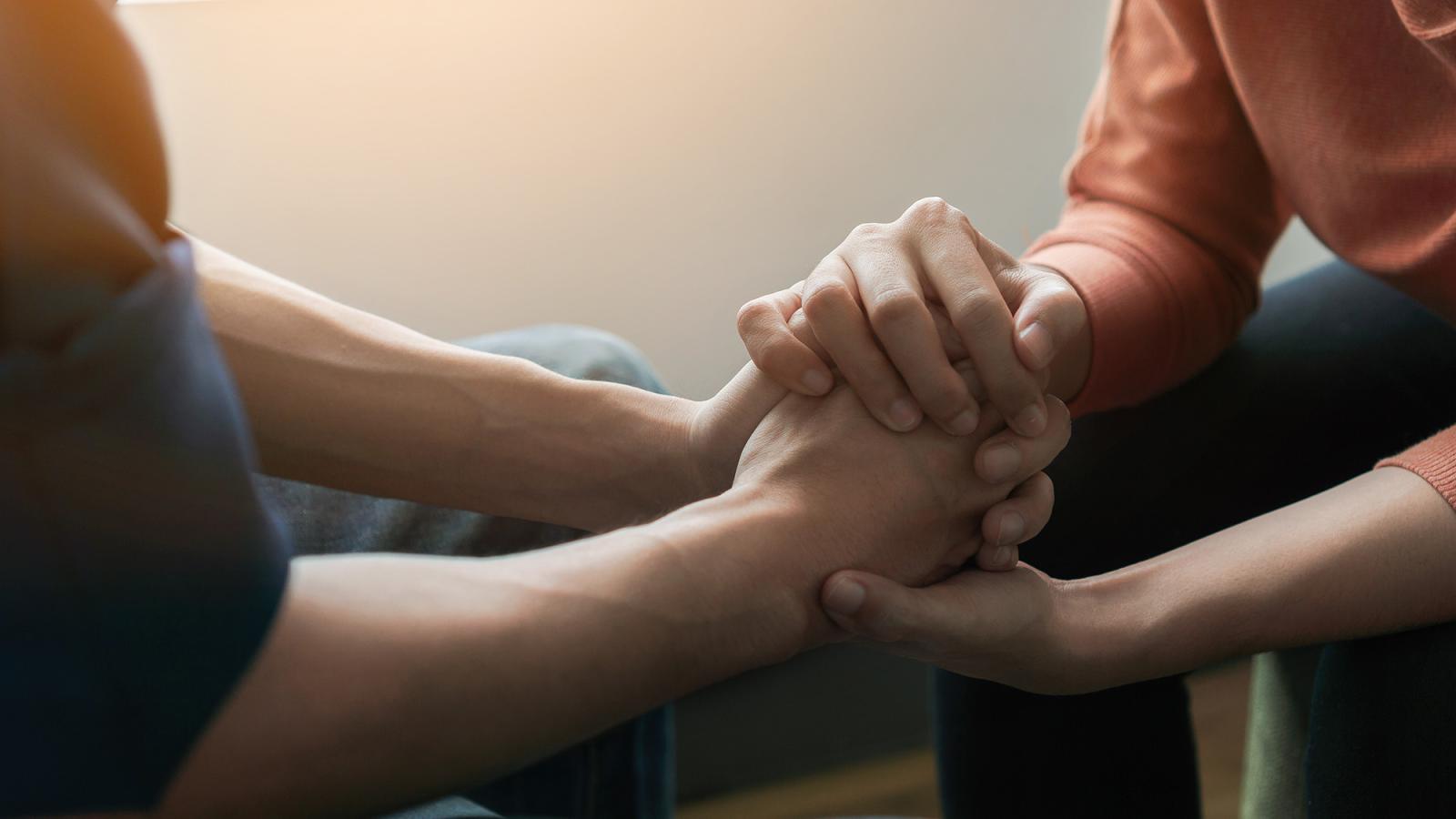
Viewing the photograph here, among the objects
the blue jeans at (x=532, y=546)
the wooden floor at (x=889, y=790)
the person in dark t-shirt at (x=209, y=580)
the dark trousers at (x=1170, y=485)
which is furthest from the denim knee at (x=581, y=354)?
the wooden floor at (x=889, y=790)

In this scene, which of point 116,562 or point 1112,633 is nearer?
point 116,562

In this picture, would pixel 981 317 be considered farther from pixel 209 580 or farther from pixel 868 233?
pixel 209 580

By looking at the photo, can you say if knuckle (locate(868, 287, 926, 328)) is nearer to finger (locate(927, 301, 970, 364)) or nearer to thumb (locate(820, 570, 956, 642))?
finger (locate(927, 301, 970, 364))

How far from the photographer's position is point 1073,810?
893 mm

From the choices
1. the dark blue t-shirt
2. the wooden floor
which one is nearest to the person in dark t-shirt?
the dark blue t-shirt

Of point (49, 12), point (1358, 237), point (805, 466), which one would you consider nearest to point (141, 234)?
point (49, 12)

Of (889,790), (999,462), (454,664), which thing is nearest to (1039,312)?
(999,462)

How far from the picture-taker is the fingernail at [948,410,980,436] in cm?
74

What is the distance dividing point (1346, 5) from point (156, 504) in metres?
0.88

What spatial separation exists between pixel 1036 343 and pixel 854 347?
0.39 feet

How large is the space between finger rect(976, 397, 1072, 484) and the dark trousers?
0.17 meters

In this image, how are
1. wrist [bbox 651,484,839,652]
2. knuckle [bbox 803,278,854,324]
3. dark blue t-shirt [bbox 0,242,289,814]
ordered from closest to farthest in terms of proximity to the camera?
dark blue t-shirt [bbox 0,242,289,814] → wrist [bbox 651,484,839,652] → knuckle [bbox 803,278,854,324]

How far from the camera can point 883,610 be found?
65 cm

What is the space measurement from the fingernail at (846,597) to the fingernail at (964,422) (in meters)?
0.15
